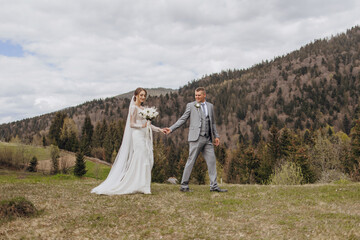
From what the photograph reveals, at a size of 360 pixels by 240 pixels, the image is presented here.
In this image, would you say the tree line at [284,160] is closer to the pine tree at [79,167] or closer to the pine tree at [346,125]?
the pine tree at [79,167]

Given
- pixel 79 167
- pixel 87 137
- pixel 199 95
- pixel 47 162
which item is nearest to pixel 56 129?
pixel 87 137

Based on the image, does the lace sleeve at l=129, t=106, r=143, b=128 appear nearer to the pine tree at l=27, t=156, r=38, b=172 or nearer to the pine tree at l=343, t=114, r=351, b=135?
the pine tree at l=27, t=156, r=38, b=172

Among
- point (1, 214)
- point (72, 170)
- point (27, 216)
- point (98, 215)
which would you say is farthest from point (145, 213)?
point (72, 170)

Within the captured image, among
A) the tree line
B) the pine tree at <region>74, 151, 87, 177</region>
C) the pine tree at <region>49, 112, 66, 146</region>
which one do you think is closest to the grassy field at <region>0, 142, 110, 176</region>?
the pine tree at <region>74, 151, 87, 177</region>

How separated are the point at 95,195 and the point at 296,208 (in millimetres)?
5731

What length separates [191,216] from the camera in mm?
6727

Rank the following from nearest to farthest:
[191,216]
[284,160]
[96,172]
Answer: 1. [191,216]
2. [284,160]
3. [96,172]

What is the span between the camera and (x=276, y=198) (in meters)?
8.82

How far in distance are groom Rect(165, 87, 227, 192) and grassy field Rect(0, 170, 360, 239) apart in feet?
3.09

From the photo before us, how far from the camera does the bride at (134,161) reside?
1000cm

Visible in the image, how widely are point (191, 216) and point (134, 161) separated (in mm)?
4204

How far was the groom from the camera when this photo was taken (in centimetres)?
1039

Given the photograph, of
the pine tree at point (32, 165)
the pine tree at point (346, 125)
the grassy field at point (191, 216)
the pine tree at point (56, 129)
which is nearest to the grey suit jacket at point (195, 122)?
the grassy field at point (191, 216)

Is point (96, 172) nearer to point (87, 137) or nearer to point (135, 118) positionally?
point (87, 137)
